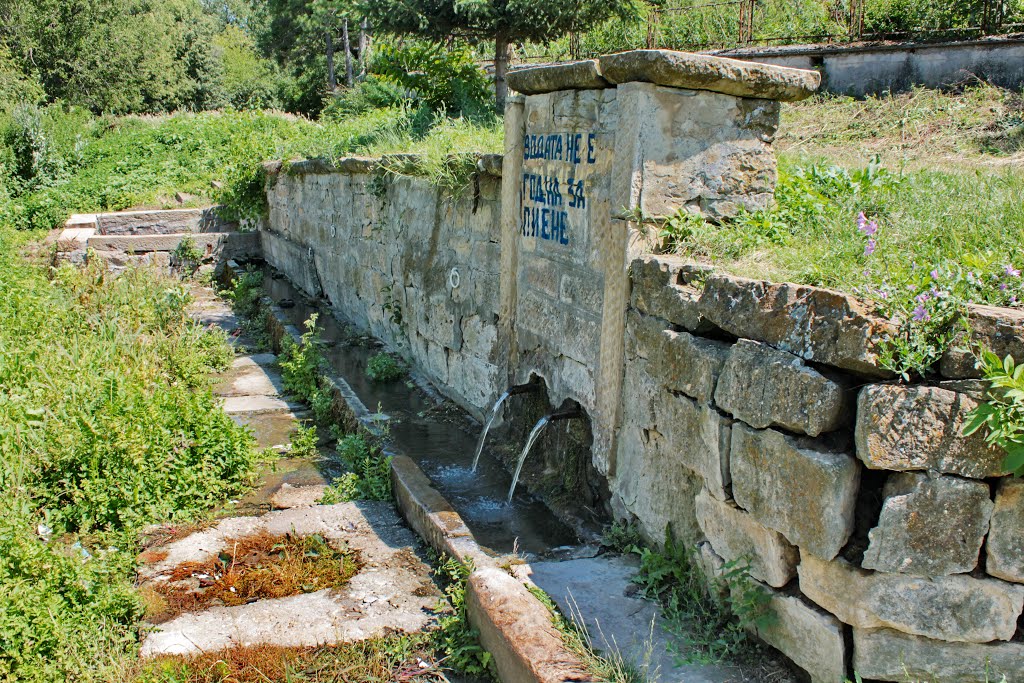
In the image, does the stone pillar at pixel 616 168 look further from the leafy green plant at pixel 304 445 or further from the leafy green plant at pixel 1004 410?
the leafy green plant at pixel 304 445

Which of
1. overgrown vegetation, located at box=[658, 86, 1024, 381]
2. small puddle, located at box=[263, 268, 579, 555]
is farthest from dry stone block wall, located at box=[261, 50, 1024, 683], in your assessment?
small puddle, located at box=[263, 268, 579, 555]

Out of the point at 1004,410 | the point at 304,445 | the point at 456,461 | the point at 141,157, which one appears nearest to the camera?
the point at 1004,410

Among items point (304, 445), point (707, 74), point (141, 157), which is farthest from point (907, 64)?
point (141, 157)

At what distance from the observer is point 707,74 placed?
4164 mm

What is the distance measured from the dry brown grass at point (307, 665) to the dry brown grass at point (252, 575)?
1.72 feet

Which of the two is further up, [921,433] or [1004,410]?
[1004,410]

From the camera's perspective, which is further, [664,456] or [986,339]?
[664,456]

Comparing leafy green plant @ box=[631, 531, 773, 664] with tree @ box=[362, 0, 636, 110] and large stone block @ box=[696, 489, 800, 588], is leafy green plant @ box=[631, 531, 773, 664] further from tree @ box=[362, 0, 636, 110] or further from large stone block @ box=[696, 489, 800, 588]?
tree @ box=[362, 0, 636, 110]

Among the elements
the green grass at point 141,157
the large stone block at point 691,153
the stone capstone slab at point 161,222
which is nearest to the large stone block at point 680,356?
the large stone block at point 691,153

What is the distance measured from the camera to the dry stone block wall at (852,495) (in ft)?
9.07

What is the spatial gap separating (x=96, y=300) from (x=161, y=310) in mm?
803

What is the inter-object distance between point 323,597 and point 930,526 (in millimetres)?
2779

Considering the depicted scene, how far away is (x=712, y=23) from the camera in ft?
55.0

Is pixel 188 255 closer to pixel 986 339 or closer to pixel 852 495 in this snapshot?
pixel 852 495
